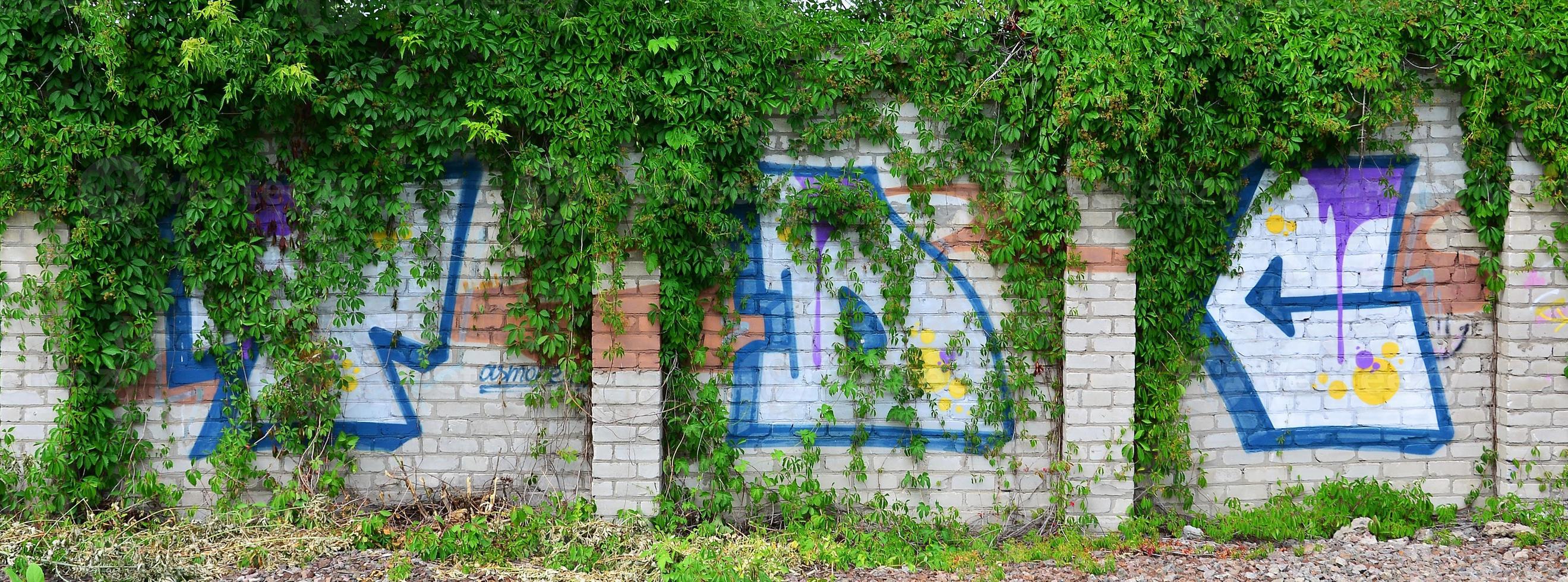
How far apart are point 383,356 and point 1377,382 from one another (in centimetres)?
531

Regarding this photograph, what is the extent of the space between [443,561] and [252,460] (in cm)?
130

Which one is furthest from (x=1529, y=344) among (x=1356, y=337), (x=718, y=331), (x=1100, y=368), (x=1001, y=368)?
(x=718, y=331)

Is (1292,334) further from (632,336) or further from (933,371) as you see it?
(632,336)

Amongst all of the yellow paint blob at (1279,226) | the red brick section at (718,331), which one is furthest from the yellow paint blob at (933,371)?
the yellow paint blob at (1279,226)

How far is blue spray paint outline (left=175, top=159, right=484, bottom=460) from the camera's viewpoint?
16.8ft

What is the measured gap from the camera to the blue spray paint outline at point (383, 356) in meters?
5.11

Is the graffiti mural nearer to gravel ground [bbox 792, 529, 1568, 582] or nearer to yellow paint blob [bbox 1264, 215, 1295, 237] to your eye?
gravel ground [bbox 792, 529, 1568, 582]

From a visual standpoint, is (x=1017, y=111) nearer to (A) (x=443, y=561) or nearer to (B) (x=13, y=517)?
(A) (x=443, y=561)

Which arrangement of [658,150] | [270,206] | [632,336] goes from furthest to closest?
[270,206] < [632,336] < [658,150]

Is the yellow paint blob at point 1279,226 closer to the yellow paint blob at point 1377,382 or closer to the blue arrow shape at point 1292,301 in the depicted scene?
the blue arrow shape at point 1292,301

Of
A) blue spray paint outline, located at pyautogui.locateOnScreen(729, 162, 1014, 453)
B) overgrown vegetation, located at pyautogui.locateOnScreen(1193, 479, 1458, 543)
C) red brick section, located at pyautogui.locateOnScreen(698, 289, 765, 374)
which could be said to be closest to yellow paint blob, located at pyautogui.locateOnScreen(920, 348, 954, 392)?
blue spray paint outline, located at pyautogui.locateOnScreen(729, 162, 1014, 453)

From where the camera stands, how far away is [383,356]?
17.1ft

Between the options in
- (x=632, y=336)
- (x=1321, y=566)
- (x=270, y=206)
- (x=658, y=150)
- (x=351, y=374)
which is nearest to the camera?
(x=1321, y=566)

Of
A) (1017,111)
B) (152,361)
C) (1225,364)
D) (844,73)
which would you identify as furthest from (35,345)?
(1225,364)
